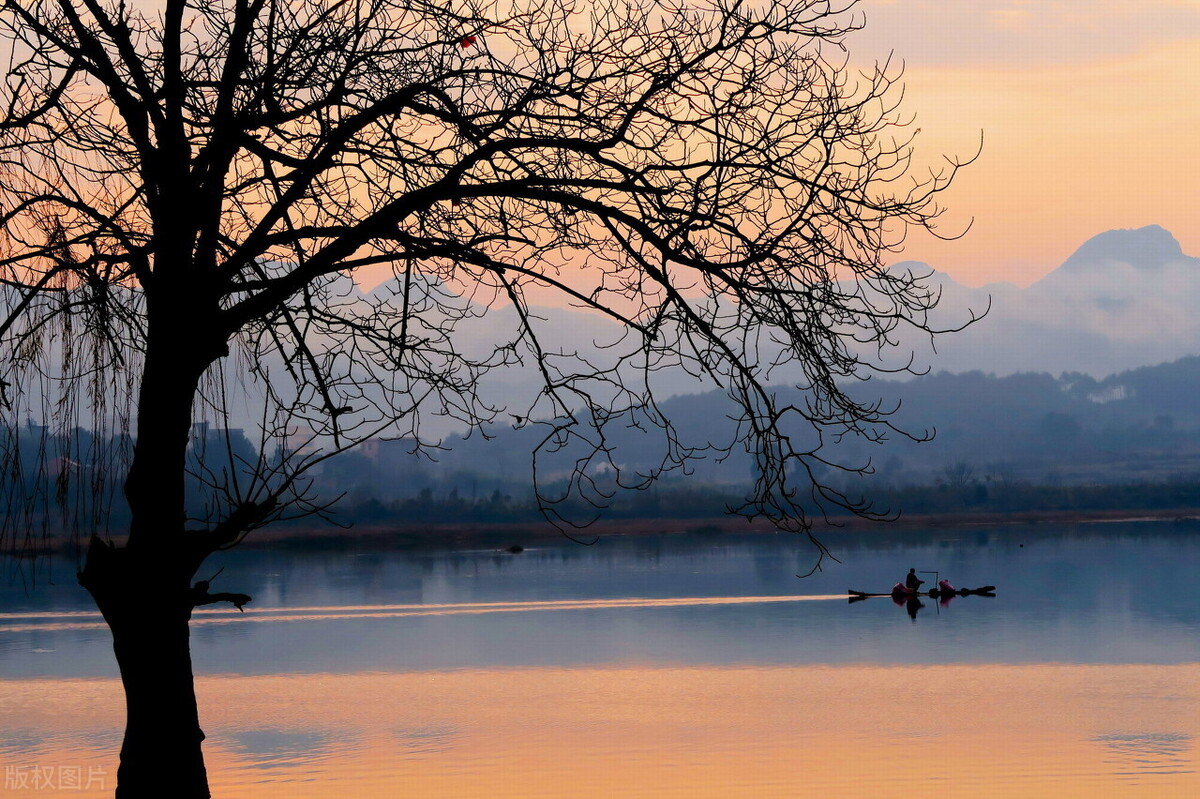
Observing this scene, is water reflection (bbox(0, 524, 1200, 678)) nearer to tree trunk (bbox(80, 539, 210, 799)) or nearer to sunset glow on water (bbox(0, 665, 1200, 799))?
sunset glow on water (bbox(0, 665, 1200, 799))

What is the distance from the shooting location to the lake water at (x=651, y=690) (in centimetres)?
2044

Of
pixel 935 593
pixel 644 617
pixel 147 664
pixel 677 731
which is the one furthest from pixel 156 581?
pixel 935 593

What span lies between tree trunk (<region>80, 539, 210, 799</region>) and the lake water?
38.2 feet

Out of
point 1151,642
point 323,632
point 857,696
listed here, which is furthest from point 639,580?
point 857,696

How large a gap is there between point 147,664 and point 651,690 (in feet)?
78.7

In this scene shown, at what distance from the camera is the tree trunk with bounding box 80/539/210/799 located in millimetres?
7770

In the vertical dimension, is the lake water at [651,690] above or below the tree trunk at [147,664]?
below

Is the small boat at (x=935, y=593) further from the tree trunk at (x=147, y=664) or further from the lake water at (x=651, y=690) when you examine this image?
the tree trunk at (x=147, y=664)

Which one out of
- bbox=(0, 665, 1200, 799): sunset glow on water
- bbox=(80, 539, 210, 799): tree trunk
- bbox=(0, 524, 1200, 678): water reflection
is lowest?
bbox=(0, 665, 1200, 799): sunset glow on water

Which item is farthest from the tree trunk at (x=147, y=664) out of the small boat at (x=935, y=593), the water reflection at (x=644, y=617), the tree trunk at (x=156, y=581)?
the small boat at (x=935, y=593)

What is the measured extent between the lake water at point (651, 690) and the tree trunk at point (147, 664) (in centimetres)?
1164

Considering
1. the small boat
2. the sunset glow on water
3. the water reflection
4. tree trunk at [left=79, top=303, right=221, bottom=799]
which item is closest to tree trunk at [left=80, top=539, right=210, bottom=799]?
tree trunk at [left=79, top=303, right=221, bottom=799]

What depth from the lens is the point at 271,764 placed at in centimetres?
2186

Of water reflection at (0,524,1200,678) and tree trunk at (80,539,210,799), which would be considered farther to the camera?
water reflection at (0,524,1200,678)
